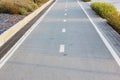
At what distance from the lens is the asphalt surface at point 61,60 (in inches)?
392

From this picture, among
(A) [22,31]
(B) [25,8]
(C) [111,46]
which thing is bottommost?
(B) [25,8]

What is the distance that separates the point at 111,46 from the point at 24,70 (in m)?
5.57

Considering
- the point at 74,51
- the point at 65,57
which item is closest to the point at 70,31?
the point at 74,51

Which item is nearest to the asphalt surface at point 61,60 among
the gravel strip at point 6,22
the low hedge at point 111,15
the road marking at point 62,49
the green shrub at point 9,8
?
the road marking at point 62,49

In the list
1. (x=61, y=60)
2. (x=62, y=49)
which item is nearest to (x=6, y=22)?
(x=62, y=49)

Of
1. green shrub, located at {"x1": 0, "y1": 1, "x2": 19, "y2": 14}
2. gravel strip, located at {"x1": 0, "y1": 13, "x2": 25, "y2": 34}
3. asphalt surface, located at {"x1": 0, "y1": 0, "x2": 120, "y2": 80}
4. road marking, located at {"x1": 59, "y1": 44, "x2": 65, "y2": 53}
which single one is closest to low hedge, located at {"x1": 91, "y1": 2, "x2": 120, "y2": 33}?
asphalt surface, located at {"x1": 0, "y1": 0, "x2": 120, "y2": 80}

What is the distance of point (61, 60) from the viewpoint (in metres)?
12.1

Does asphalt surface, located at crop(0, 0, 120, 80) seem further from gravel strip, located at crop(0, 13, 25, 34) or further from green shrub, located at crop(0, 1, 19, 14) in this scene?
green shrub, located at crop(0, 1, 19, 14)

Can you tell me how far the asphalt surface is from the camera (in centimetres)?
995

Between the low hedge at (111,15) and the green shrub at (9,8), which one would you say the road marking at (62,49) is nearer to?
the low hedge at (111,15)

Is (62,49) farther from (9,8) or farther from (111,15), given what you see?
(9,8)

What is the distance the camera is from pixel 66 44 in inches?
623

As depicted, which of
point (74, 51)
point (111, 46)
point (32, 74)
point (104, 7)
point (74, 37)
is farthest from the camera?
point (104, 7)

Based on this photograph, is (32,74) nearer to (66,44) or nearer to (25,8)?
(66,44)
